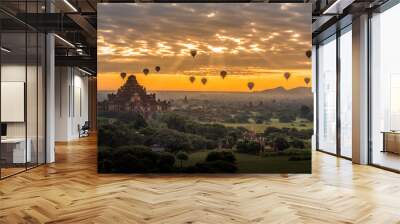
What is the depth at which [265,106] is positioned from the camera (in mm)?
7527

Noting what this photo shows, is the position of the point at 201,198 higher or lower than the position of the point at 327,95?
lower

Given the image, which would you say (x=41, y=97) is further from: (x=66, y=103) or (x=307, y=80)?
(x=66, y=103)

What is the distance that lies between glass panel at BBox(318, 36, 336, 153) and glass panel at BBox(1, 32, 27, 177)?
24.8 feet

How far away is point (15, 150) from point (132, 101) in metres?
2.27

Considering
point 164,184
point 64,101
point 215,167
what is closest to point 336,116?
point 215,167

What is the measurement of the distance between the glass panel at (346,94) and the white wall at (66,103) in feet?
35.4

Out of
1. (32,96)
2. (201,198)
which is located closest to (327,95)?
(201,198)

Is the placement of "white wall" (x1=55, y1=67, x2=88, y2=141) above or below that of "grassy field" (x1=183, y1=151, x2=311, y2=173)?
above

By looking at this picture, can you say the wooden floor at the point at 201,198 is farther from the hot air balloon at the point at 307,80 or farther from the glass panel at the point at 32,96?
the hot air balloon at the point at 307,80

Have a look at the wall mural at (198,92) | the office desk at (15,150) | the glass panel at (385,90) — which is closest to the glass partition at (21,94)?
the office desk at (15,150)

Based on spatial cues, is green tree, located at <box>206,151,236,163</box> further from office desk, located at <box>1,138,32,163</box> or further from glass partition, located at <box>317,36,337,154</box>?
glass partition, located at <box>317,36,337,154</box>

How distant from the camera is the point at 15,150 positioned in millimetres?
7379

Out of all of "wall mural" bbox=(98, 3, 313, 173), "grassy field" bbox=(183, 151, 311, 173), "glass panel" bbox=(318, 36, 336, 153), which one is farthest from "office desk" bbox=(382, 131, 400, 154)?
"glass panel" bbox=(318, 36, 336, 153)

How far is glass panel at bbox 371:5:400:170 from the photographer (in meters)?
7.81
